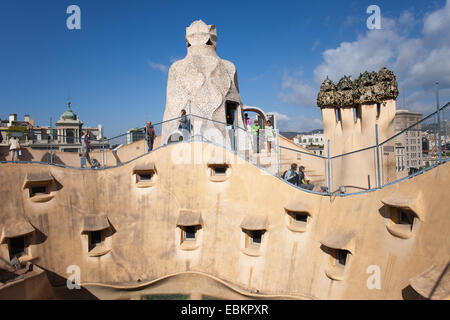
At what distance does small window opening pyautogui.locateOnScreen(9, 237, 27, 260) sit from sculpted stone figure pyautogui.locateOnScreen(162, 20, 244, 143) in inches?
250

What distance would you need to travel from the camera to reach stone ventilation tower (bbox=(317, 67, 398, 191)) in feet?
30.5

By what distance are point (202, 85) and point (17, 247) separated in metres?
9.03

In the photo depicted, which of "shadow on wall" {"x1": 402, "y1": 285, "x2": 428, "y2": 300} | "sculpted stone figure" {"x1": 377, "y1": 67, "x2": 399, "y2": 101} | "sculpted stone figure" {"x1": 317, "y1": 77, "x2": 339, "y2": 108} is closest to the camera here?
"shadow on wall" {"x1": 402, "y1": 285, "x2": 428, "y2": 300}

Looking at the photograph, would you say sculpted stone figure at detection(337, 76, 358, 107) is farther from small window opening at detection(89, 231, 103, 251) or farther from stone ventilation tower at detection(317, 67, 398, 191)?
small window opening at detection(89, 231, 103, 251)

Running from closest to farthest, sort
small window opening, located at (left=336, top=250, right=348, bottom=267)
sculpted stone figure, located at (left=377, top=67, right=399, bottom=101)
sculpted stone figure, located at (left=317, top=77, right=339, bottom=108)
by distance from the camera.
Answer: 1. small window opening, located at (left=336, top=250, right=348, bottom=267)
2. sculpted stone figure, located at (left=377, top=67, right=399, bottom=101)
3. sculpted stone figure, located at (left=317, top=77, right=339, bottom=108)

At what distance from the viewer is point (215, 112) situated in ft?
40.8

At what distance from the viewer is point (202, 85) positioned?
12.5 m

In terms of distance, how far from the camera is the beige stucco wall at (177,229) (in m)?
8.09

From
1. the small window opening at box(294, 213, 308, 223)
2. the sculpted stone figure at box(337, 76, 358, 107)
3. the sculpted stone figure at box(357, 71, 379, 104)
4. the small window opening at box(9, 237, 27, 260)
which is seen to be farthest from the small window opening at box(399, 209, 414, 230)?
the small window opening at box(9, 237, 27, 260)

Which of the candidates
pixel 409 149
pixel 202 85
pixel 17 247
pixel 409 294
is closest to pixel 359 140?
pixel 409 149

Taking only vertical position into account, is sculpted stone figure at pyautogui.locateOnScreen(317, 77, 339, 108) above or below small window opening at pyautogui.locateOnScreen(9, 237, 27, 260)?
above

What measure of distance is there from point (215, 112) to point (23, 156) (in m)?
8.17

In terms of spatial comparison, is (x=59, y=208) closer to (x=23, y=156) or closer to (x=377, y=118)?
(x=23, y=156)

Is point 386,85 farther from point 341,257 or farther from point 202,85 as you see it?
point 202,85
